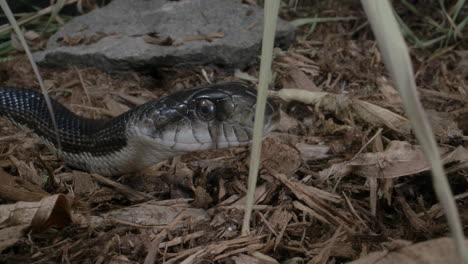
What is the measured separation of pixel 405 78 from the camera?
829 mm

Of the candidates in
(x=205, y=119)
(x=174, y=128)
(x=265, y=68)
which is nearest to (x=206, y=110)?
(x=205, y=119)

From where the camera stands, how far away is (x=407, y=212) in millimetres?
2004

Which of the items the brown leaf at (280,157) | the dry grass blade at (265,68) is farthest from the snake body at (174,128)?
the dry grass blade at (265,68)

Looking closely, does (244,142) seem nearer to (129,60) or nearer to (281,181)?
(281,181)

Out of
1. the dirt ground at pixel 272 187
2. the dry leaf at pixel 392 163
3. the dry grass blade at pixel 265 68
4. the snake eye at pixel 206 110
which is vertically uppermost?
the dry grass blade at pixel 265 68

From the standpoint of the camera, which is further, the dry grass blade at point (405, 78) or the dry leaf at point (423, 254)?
the dry leaf at point (423, 254)

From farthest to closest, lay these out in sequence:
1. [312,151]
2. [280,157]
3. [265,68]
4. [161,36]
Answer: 1. [161,36]
2. [312,151]
3. [280,157]
4. [265,68]

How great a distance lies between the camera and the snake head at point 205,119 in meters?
2.29

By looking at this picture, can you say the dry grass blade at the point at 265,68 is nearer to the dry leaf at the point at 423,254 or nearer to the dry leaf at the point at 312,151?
the dry leaf at the point at 423,254

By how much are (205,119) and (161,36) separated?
1.91 metres

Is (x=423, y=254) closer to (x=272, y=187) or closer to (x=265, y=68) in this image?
(x=265, y=68)

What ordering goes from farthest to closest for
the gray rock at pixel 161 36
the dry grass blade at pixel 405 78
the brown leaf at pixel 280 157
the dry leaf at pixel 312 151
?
the gray rock at pixel 161 36 < the dry leaf at pixel 312 151 < the brown leaf at pixel 280 157 < the dry grass blade at pixel 405 78

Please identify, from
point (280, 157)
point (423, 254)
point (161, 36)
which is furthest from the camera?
point (161, 36)

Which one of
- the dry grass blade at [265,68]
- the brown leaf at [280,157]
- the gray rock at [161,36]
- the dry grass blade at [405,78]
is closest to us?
the dry grass blade at [405,78]
